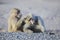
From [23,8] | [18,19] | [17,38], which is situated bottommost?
[17,38]

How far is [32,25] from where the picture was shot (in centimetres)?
261

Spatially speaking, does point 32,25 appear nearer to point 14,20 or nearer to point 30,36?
point 30,36

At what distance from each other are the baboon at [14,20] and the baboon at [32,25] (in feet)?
0.39

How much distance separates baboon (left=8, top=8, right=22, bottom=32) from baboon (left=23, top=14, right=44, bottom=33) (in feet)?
0.39

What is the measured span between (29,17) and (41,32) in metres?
0.29

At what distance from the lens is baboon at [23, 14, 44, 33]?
259 centimetres

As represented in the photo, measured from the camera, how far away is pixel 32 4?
258 cm

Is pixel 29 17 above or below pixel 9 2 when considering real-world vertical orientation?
below

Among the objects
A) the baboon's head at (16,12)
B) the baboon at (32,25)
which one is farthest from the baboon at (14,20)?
the baboon at (32,25)

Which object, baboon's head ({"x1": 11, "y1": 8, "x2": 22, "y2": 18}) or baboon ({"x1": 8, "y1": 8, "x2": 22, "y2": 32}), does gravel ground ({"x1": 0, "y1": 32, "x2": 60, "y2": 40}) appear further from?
baboon's head ({"x1": 11, "y1": 8, "x2": 22, "y2": 18})

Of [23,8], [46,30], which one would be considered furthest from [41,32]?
[23,8]

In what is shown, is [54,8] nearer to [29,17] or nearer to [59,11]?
[59,11]

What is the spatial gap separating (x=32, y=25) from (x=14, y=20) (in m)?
0.28

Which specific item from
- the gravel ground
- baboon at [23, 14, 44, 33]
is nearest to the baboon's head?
baboon at [23, 14, 44, 33]
